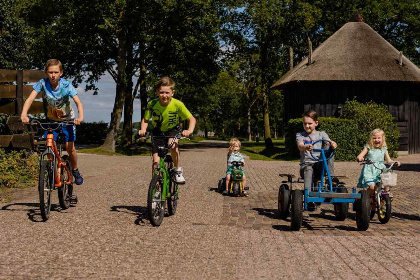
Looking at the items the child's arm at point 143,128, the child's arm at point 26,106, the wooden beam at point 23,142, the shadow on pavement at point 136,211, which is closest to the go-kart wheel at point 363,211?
the shadow on pavement at point 136,211

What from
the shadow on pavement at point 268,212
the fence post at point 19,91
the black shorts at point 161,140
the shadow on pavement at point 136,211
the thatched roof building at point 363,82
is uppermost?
the thatched roof building at point 363,82

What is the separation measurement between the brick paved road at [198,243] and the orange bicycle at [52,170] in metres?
0.28

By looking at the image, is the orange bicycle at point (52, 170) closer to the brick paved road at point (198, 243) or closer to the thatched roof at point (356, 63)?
the brick paved road at point (198, 243)

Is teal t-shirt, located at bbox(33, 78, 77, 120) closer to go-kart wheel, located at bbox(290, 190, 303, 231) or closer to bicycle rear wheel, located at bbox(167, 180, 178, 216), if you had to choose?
bicycle rear wheel, located at bbox(167, 180, 178, 216)

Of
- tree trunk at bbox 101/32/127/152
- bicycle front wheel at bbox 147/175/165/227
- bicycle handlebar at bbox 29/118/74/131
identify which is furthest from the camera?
tree trunk at bbox 101/32/127/152

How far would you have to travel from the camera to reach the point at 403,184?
1248cm

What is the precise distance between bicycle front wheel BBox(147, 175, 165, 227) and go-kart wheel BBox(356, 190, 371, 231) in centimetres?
264

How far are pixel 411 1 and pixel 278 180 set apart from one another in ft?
113

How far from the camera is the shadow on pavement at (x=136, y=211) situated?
6857mm

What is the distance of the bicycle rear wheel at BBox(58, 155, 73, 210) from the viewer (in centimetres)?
720

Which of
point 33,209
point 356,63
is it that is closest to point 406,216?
point 33,209

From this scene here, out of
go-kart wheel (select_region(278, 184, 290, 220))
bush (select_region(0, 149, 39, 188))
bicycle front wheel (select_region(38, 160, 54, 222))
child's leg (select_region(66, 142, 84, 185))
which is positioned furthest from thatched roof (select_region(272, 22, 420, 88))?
bicycle front wheel (select_region(38, 160, 54, 222))

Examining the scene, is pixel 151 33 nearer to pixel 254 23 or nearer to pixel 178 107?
pixel 254 23

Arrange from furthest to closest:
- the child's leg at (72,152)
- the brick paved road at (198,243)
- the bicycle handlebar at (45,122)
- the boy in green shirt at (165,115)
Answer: the child's leg at (72,152) → the boy in green shirt at (165,115) → the bicycle handlebar at (45,122) → the brick paved road at (198,243)
